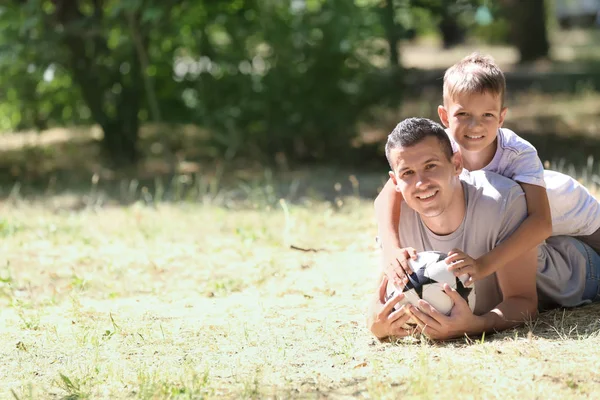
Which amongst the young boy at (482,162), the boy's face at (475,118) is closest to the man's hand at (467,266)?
the young boy at (482,162)

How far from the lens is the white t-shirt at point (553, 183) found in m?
4.52

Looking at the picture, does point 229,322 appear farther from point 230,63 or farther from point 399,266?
point 230,63

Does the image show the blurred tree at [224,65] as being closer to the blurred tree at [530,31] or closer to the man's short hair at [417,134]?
the man's short hair at [417,134]

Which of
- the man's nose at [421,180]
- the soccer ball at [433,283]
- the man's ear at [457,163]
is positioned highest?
the man's ear at [457,163]

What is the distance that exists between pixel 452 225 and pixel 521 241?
0.35 meters

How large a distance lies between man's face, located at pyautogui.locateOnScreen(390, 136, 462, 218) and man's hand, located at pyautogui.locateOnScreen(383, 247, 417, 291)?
206 millimetres

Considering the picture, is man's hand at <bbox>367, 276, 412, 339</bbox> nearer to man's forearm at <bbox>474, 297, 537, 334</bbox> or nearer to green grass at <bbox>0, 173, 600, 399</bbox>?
green grass at <bbox>0, 173, 600, 399</bbox>

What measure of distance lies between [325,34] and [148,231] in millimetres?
3358

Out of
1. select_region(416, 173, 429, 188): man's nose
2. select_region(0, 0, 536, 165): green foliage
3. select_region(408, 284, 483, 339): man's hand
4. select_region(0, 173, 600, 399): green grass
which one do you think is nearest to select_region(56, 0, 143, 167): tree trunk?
select_region(0, 0, 536, 165): green foliage

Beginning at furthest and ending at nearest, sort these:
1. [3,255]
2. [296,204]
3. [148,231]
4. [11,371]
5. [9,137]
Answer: [9,137] → [296,204] → [148,231] → [3,255] → [11,371]

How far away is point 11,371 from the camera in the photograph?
4.35 m

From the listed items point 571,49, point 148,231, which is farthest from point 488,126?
point 571,49

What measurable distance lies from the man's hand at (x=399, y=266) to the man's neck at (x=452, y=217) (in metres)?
0.21

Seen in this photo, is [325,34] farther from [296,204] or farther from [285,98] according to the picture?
[296,204]
